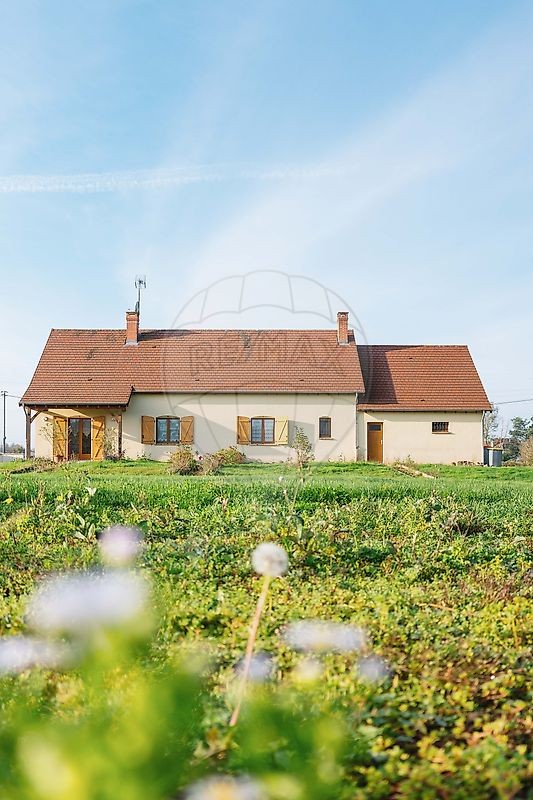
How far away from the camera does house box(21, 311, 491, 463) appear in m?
25.9

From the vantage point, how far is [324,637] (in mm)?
4117

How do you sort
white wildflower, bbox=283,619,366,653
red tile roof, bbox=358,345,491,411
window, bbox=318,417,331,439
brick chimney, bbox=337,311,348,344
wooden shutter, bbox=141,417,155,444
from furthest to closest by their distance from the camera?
brick chimney, bbox=337,311,348,344 < red tile roof, bbox=358,345,491,411 < window, bbox=318,417,331,439 < wooden shutter, bbox=141,417,155,444 < white wildflower, bbox=283,619,366,653

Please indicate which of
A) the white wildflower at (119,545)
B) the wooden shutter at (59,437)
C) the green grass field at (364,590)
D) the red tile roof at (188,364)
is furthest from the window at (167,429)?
the white wildflower at (119,545)

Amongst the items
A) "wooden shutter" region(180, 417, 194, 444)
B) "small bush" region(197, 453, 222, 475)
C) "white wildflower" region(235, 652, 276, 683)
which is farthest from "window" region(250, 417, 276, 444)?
"white wildflower" region(235, 652, 276, 683)

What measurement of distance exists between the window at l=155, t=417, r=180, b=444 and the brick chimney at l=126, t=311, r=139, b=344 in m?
4.12

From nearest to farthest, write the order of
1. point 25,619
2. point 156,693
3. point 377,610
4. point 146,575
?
point 156,693
point 25,619
point 377,610
point 146,575

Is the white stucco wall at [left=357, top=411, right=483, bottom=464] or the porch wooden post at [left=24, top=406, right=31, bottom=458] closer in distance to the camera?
the porch wooden post at [left=24, top=406, right=31, bottom=458]

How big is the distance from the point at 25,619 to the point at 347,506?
4.45 m

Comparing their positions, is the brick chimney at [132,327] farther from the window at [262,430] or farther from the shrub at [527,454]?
the shrub at [527,454]

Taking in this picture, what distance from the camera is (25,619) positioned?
4398mm

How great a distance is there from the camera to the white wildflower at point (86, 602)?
2471 millimetres

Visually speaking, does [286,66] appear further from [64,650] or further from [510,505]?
[64,650]

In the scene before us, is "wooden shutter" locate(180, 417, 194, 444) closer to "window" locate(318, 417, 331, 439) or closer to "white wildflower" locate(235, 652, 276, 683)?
"window" locate(318, 417, 331, 439)

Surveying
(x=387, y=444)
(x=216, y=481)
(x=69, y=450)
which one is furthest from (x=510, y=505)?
(x=69, y=450)
